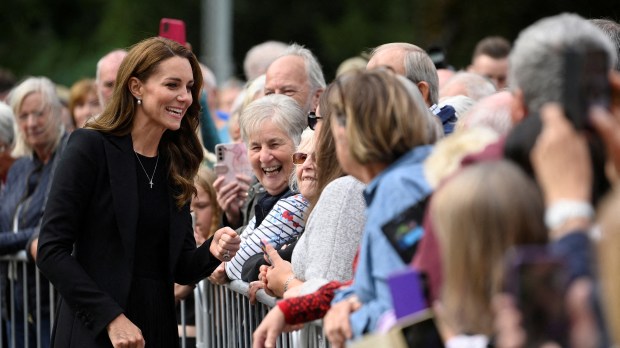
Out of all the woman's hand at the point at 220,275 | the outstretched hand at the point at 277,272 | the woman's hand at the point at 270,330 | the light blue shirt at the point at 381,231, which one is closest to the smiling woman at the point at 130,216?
the woman's hand at the point at 220,275

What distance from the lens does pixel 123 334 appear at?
5.06 m

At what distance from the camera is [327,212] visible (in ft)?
14.3

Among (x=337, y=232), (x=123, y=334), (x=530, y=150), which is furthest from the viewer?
(x=123, y=334)

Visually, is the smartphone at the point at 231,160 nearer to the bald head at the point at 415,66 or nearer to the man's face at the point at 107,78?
the bald head at the point at 415,66

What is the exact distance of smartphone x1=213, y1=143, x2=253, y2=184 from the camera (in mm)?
6477

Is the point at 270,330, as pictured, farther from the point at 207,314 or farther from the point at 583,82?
the point at 207,314

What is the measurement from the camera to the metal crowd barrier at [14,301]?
7.32m

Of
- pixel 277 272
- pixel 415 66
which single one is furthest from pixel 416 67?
pixel 277 272

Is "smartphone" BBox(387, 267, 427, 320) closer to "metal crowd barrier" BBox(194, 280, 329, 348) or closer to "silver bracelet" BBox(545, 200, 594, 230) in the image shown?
"silver bracelet" BBox(545, 200, 594, 230)

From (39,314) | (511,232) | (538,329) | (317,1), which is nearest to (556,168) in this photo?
(511,232)

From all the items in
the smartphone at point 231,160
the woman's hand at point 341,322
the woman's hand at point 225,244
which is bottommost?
the woman's hand at point 341,322

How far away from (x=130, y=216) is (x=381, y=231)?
1831 mm

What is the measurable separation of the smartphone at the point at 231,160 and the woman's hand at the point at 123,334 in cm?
156

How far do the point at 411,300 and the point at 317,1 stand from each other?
24.2 meters
